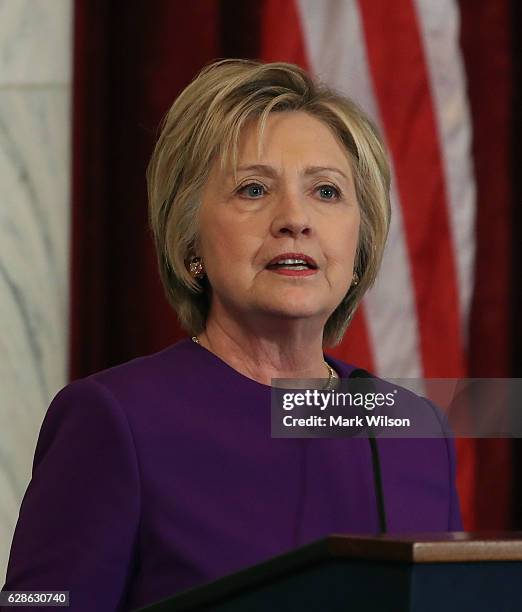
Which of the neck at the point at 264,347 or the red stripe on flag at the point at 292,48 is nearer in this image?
the neck at the point at 264,347

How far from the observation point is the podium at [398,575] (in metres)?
0.74

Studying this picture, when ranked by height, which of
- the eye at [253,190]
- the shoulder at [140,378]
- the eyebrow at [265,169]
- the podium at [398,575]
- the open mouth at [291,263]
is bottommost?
the podium at [398,575]

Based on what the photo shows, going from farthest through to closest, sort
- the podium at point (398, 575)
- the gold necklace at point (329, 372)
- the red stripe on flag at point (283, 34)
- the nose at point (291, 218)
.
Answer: the red stripe on flag at point (283, 34)
the gold necklace at point (329, 372)
the nose at point (291, 218)
the podium at point (398, 575)

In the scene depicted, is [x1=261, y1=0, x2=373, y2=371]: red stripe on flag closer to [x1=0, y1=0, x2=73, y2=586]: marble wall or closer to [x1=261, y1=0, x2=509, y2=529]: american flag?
[x1=261, y1=0, x2=509, y2=529]: american flag

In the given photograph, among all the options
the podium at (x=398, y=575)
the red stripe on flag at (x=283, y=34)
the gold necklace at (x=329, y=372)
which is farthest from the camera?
the red stripe on flag at (x=283, y=34)

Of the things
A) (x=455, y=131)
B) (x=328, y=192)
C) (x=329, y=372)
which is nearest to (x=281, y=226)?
(x=328, y=192)

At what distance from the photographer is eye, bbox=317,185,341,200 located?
1.52 meters

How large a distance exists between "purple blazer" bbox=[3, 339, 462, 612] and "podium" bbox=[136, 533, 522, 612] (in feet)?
1.45

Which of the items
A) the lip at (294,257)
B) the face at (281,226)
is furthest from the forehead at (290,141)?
the lip at (294,257)

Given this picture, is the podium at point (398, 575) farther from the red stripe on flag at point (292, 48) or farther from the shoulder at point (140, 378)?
the red stripe on flag at point (292, 48)

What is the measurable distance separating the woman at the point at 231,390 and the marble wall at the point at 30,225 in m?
0.57

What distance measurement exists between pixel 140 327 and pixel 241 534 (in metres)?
0.93

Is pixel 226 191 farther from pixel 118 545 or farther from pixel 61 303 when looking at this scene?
pixel 61 303

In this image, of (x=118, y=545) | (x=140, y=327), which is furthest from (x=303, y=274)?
(x=140, y=327)
